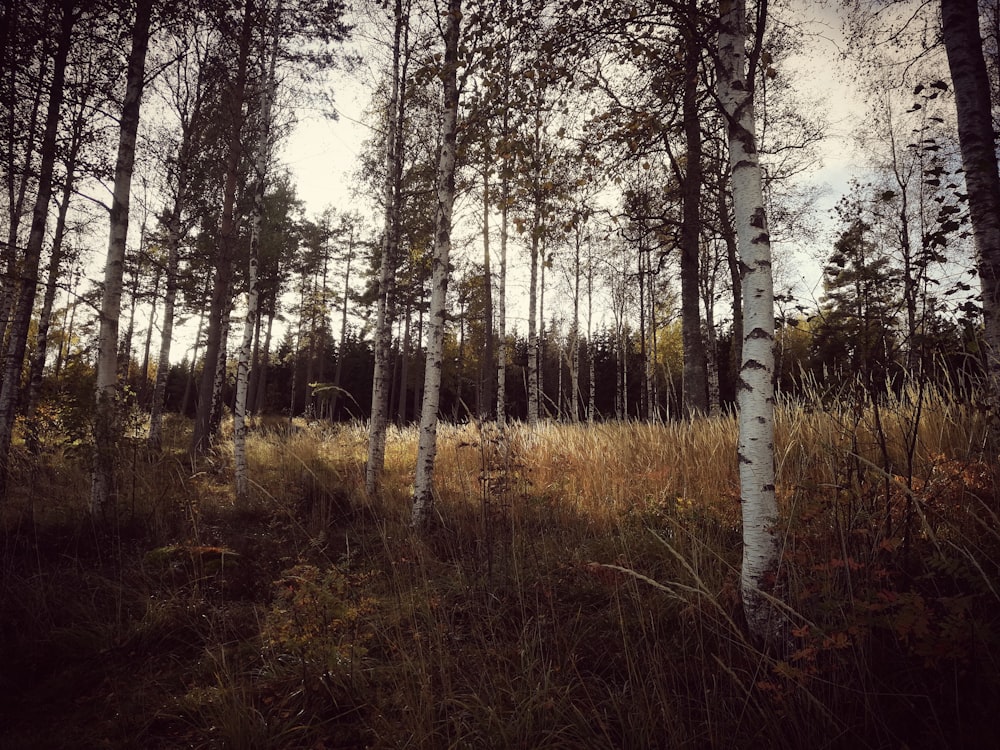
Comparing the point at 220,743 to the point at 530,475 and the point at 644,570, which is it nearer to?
the point at 644,570

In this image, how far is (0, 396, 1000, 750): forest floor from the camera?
175 cm

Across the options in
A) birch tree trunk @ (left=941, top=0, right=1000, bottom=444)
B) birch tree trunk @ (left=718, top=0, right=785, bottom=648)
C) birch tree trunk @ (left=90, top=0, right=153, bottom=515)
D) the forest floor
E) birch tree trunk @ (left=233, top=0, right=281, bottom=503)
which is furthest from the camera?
birch tree trunk @ (left=233, top=0, right=281, bottom=503)

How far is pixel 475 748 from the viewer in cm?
185

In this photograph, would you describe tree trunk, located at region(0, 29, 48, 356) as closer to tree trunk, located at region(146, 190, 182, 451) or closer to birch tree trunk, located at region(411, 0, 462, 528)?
tree trunk, located at region(146, 190, 182, 451)

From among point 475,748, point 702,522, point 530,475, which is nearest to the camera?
point 475,748

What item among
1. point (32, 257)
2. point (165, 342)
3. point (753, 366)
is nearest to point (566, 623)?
point (753, 366)

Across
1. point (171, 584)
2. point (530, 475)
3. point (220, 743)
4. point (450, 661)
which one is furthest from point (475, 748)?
point (530, 475)

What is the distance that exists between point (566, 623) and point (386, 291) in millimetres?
6140

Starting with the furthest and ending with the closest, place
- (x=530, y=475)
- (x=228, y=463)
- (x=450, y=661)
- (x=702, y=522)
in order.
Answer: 1. (x=228, y=463)
2. (x=530, y=475)
3. (x=702, y=522)
4. (x=450, y=661)

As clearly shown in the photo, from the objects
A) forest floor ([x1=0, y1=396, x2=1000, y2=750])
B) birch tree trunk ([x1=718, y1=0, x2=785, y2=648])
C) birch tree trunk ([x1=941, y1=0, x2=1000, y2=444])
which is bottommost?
forest floor ([x1=0, y1=396, x2=1000, y2=750])

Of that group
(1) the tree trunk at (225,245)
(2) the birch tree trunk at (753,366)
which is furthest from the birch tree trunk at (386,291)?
(2) the birch tree trunk at (753,366)

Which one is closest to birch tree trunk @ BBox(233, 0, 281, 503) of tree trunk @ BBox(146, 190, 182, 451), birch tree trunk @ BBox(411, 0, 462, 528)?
birch tree trunk @ BBox(411, 0, 462, 528)

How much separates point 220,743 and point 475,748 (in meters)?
1.24

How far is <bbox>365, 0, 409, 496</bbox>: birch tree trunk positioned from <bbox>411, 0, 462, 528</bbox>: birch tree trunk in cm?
205
